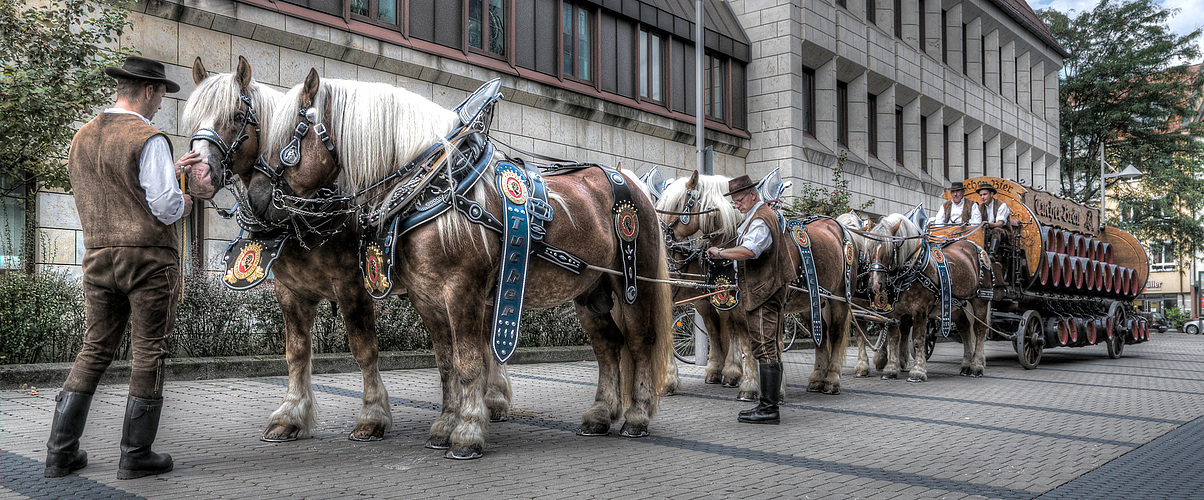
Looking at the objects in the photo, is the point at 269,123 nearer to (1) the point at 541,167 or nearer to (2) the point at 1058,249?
(1) the point at 541,167

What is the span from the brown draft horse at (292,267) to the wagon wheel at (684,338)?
7762 mm

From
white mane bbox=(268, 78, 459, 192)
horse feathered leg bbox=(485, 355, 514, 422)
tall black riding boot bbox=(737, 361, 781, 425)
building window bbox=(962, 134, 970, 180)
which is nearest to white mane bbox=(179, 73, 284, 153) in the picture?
white mane bbox=(268, 78, 459, 192)

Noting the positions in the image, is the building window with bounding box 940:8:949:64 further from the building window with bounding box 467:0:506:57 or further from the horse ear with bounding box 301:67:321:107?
the horse ear with bounding box 301:67:321:107

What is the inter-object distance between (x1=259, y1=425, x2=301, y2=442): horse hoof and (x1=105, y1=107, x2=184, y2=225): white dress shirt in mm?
1797

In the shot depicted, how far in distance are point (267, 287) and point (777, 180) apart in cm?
591

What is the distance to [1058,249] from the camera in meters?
14.4

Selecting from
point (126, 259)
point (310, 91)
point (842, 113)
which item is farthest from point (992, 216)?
point (842, 113)

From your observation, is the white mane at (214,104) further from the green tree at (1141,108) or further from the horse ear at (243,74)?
the green tree at (1141,108)

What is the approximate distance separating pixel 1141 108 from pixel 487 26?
102 feet

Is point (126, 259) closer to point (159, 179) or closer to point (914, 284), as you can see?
point (159, 179)

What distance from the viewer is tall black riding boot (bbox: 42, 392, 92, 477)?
4.34m

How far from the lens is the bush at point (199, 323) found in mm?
8359

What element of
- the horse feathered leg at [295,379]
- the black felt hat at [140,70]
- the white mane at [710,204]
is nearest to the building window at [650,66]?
the white mane at [710,204]

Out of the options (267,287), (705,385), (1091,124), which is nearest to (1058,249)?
(705,385)
